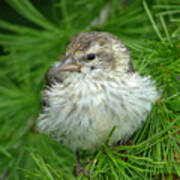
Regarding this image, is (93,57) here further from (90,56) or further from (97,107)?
(97,107)

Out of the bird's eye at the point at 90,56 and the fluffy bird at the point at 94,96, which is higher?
the bird's eye at the point at 90,56

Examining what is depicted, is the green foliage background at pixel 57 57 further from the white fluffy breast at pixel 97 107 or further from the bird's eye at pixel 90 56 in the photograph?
the bird's eye at pixel 90 56

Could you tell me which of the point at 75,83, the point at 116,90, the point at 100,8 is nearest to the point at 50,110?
the point at 75,83

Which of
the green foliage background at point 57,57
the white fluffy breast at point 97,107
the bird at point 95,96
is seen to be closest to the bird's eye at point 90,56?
the bird at point 95,96

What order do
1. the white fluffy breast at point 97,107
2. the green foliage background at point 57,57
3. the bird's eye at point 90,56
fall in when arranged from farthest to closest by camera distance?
the bird's eye at point 90,56, the white fluffy breast at point 97,107, the green foliage background at point 57,57

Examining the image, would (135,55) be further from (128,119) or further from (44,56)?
(44,56)

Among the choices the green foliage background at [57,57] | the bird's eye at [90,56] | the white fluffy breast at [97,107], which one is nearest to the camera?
the green foliage background at [57,57]

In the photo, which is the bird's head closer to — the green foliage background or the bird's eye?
the bird's eye
